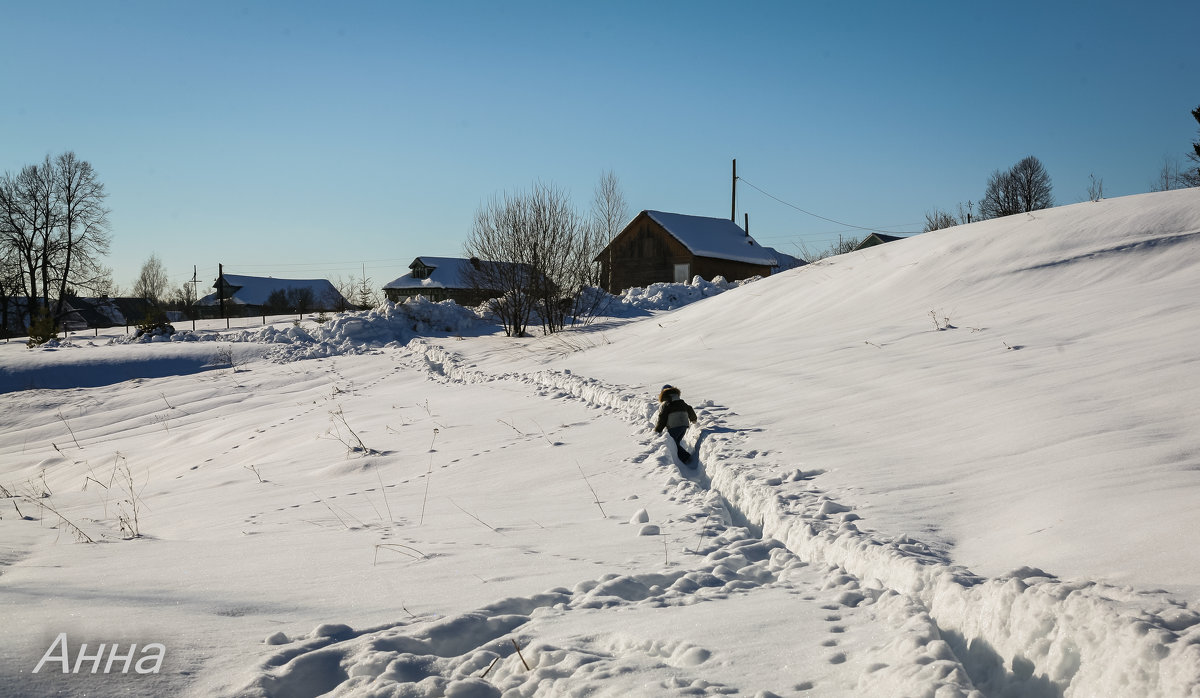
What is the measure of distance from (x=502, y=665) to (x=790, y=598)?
1349 mm

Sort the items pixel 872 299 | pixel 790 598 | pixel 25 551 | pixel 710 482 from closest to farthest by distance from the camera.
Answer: pixel 790 598 < pixel 25 551 < pixel 710 482 < pixel 872 299

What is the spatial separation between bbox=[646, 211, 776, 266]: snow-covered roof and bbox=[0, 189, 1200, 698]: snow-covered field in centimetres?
2846

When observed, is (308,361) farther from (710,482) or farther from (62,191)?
(62,191)

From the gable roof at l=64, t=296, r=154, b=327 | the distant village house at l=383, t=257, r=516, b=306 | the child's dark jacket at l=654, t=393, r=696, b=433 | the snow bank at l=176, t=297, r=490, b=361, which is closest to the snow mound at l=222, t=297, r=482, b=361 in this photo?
the snow bank at l=176, t=297, r=490, b=361

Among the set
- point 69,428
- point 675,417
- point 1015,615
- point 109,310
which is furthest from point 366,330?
point 109,310

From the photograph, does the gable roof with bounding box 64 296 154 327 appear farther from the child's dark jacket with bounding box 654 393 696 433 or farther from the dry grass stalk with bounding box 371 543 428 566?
the dry grass stalk with bounding box 371 543 428 566

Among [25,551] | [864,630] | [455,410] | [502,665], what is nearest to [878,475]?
[864,630]

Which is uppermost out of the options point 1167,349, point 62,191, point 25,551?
point 62,191

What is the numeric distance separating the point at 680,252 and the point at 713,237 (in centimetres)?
326

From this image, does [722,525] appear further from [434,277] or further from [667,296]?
[434,277]

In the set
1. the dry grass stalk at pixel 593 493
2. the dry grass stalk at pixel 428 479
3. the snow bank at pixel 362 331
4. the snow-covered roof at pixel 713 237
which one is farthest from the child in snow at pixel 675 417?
the snow-covered roof at pixel 713 237

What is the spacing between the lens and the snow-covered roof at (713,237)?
129 ft

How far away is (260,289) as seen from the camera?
75562mm

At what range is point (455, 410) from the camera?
9945 millimetres
